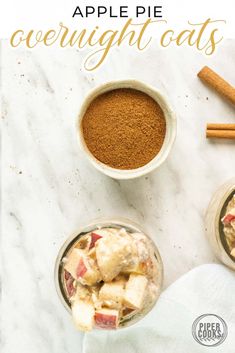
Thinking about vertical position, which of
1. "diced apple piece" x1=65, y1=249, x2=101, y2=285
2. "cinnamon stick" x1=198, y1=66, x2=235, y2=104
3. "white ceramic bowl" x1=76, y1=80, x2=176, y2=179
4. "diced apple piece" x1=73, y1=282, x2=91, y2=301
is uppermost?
"cinnamon stick" x1=198, y1=66, x2=235, y2=104

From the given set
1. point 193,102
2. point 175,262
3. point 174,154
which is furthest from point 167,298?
point 193,102

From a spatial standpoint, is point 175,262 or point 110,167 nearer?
point 110,167

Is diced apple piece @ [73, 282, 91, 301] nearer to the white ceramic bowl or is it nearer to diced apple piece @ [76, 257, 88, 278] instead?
diced apple piece @ [76, 257, 88, 278]

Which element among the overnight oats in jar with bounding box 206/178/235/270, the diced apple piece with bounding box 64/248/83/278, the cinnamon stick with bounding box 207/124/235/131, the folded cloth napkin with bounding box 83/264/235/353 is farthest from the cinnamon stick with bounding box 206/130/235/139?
the diced apple piece with bounding box 64/248/83/278

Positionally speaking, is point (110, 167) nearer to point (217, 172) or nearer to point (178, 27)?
point (217, 172)

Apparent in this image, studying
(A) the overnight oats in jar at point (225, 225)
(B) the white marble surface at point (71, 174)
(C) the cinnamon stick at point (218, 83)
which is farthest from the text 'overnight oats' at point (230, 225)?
(C) the cinnamon stick at point (218, 83)

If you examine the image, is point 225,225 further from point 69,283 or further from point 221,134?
point 69,283
